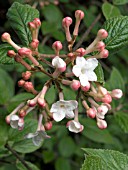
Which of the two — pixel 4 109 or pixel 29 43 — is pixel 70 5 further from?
pixel 29 43

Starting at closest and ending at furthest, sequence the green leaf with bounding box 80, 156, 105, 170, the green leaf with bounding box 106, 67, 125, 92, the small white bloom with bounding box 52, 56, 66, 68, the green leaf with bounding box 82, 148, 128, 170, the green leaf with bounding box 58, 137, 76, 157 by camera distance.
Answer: the green leaf with bounding box 80, 156, 105, 170 → the green leaf with bounding box 82, 148, 128, 170 → the small white bloom with bounding box 52, 56, 66, 68 → the green leaf with bounding box 106, 67, 125, 92 → the green leaf with bounding box 58, 137, 76, 157

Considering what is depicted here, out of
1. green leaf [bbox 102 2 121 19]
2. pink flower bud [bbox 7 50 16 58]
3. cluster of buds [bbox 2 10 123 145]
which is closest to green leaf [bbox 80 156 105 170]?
cluster of buds [bbox 2 10 123 145]

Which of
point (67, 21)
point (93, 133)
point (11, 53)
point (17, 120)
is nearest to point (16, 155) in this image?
point (17, 120)

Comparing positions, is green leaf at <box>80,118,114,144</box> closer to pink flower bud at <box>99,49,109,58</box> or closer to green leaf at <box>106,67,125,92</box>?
green leaf at <box>106,67,125,92</box>

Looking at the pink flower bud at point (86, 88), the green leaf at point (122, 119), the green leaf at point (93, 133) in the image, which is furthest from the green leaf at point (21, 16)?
the green leaf at point (93, 133)

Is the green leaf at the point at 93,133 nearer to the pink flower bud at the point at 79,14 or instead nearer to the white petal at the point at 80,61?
the pink flower bud at the point at 79,14

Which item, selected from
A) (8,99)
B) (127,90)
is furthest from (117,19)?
(127,90)
